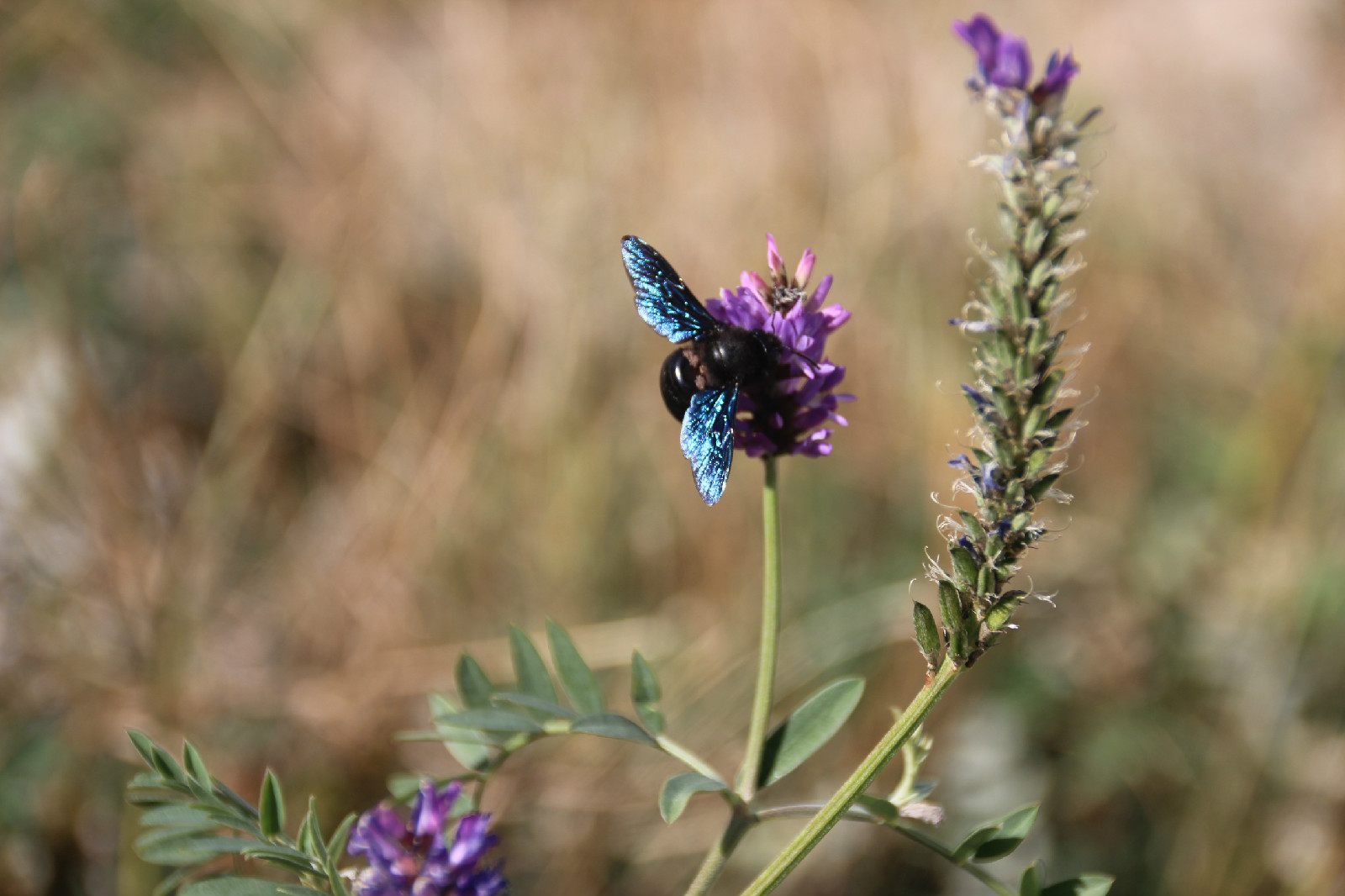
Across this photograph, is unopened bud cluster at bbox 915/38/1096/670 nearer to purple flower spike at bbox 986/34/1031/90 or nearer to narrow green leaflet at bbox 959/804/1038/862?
purple flower spike at bbox 986/34/1031/90

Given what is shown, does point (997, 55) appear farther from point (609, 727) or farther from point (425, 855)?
point (425, 855)

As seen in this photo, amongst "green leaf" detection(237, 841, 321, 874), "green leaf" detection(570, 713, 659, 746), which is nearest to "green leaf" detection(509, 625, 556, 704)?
"green leaf" detection(570, 713, 659, 746)

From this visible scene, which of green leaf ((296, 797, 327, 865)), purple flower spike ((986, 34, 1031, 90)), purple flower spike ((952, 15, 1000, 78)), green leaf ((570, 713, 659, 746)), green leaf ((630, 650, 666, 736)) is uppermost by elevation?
purple flower spike ((952, 15, 1000, 78))

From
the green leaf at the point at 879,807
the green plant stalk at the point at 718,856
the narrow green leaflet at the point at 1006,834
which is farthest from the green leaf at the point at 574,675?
the narrow green leaflet at the point at 1006,834

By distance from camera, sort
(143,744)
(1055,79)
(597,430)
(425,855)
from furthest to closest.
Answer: (597,430)
(143,744)
(425,855)
(1055,79)

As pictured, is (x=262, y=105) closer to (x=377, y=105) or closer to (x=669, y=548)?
(x=377, y=105)

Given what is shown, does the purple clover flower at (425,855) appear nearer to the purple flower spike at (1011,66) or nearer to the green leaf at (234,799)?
the green leaf at (234,799)

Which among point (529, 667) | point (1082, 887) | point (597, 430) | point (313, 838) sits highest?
point (597, 430)

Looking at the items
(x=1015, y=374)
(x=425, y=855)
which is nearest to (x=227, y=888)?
(x=425, y=855)
